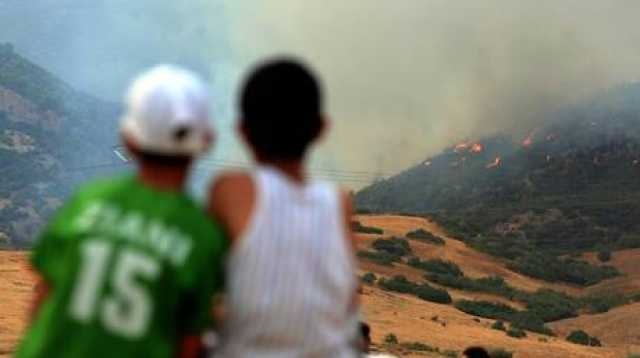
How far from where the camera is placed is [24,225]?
286 feet

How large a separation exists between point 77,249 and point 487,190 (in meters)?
98.3

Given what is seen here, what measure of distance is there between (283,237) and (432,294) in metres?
34.0

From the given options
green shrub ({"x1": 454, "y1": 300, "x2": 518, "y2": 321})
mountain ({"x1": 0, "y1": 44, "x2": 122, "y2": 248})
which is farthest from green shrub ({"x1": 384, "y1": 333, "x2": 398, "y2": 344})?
mountain ({"x1": 0, "y1": 44, "x2": 122, "y2": 248})

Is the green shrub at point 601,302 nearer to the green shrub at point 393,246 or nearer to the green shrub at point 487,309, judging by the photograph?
the green shrub at point 487,309

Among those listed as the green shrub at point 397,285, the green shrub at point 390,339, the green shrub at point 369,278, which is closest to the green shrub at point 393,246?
the green shrub at point 369,278

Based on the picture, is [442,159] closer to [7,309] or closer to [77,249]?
[7,309]

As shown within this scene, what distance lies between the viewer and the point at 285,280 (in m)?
3.01

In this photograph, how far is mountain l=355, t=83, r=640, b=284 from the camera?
69.9m

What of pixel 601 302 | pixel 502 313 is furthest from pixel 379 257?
pixel 601 302

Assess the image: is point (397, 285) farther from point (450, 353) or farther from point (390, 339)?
point (450, 353)

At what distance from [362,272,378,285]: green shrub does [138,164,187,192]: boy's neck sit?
34015mm

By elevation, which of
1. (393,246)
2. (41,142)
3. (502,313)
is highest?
(41,142)

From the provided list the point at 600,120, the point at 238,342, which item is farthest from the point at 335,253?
the point at 600,120

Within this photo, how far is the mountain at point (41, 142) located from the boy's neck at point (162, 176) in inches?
2948
